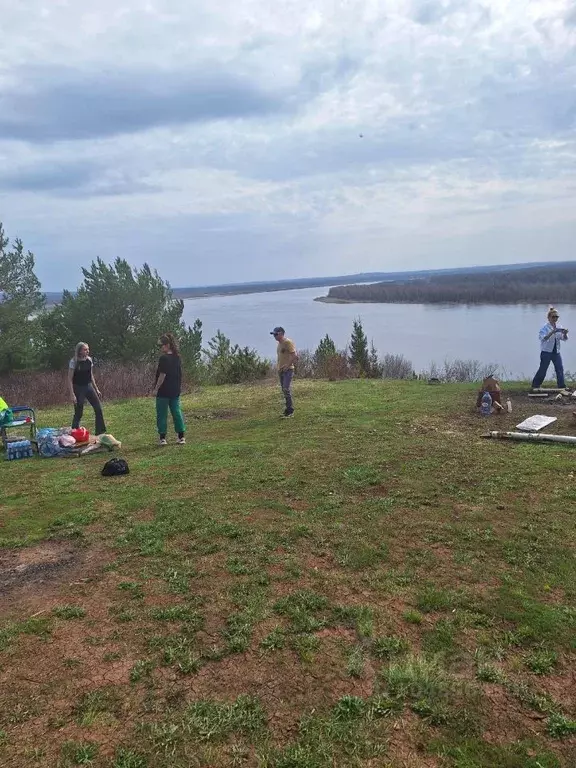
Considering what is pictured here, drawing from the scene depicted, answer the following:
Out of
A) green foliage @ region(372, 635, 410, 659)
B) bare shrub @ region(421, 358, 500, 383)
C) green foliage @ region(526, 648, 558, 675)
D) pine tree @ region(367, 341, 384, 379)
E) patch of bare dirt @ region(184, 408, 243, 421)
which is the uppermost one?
green foliage @ region(372, 635, 410, 659)

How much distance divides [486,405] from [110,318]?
17401 mm

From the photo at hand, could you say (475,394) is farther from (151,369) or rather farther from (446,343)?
(446,343)

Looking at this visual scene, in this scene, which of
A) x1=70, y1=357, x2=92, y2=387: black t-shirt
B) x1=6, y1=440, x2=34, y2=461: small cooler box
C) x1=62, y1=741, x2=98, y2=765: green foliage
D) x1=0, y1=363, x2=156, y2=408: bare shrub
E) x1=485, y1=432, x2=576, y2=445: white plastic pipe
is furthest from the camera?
x1=0, y1=363, x2=156, y2=408: bare shrub

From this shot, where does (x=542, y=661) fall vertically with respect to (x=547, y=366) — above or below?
below

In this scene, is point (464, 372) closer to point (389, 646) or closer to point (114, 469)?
point (114, 469)

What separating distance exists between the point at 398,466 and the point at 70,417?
838 cm

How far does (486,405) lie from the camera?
9719mm

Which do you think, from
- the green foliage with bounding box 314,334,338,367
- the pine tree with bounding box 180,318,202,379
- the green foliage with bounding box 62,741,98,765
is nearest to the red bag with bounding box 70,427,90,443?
the green foliage with bounding box 62,741,98,765

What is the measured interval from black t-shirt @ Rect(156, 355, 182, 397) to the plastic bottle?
538 centimetres

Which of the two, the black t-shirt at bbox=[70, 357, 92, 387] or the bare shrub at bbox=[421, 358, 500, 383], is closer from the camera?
the black t-shirt at bbox=[70, 357, 92, 387]

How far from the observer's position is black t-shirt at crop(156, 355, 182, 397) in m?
8.04

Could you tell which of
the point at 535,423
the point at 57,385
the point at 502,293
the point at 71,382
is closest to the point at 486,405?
the point at 535,423

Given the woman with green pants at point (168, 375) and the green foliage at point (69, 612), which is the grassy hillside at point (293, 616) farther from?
the woman with green pants at point (168, 375)

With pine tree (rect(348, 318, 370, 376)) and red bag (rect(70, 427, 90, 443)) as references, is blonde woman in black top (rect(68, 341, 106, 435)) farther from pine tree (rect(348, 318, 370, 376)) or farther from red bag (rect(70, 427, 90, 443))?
pine tree (rect(348, 318, 370, 376))
